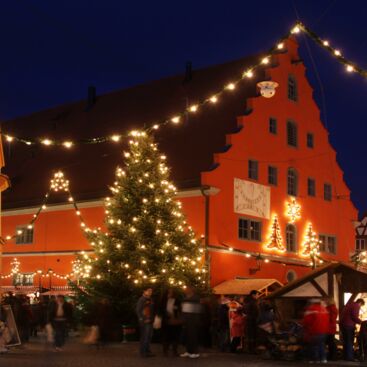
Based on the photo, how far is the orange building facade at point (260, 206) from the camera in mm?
33750

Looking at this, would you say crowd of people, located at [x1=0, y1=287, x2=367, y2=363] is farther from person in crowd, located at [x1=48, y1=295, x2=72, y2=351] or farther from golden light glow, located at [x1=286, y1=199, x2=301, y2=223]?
golden light glow, located at [x1=286, y1=199, x2=301, y2=223]

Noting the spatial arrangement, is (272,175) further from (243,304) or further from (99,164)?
(243,304)

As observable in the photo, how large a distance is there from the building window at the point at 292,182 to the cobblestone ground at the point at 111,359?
1849cm

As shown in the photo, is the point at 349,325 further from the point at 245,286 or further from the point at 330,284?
the point at 245,286

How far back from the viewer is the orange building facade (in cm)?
3375

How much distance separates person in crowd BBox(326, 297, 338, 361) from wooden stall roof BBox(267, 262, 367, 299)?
2359mm

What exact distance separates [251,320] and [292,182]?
19308 millimetres

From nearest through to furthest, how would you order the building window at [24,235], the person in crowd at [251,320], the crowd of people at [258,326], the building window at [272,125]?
the crowd of people at [258,326] → the person in crowd at [251,320] → the building window at [272,125] → the building window at [24,235]

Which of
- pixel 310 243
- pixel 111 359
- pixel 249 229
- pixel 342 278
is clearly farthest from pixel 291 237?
pixel 111 359

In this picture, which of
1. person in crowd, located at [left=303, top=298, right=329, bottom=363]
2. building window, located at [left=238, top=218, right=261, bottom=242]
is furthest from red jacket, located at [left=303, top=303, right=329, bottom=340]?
building window, located at [left=238, top=218, right=261, bottom=242]

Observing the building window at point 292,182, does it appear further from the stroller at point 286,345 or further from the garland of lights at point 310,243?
the stroller at point 286,345

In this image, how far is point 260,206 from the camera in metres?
36.1

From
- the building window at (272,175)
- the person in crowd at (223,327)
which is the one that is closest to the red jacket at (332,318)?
the person in crowd at (223,327)

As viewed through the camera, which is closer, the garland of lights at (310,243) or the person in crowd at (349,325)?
the person in crowd at (349,325)
